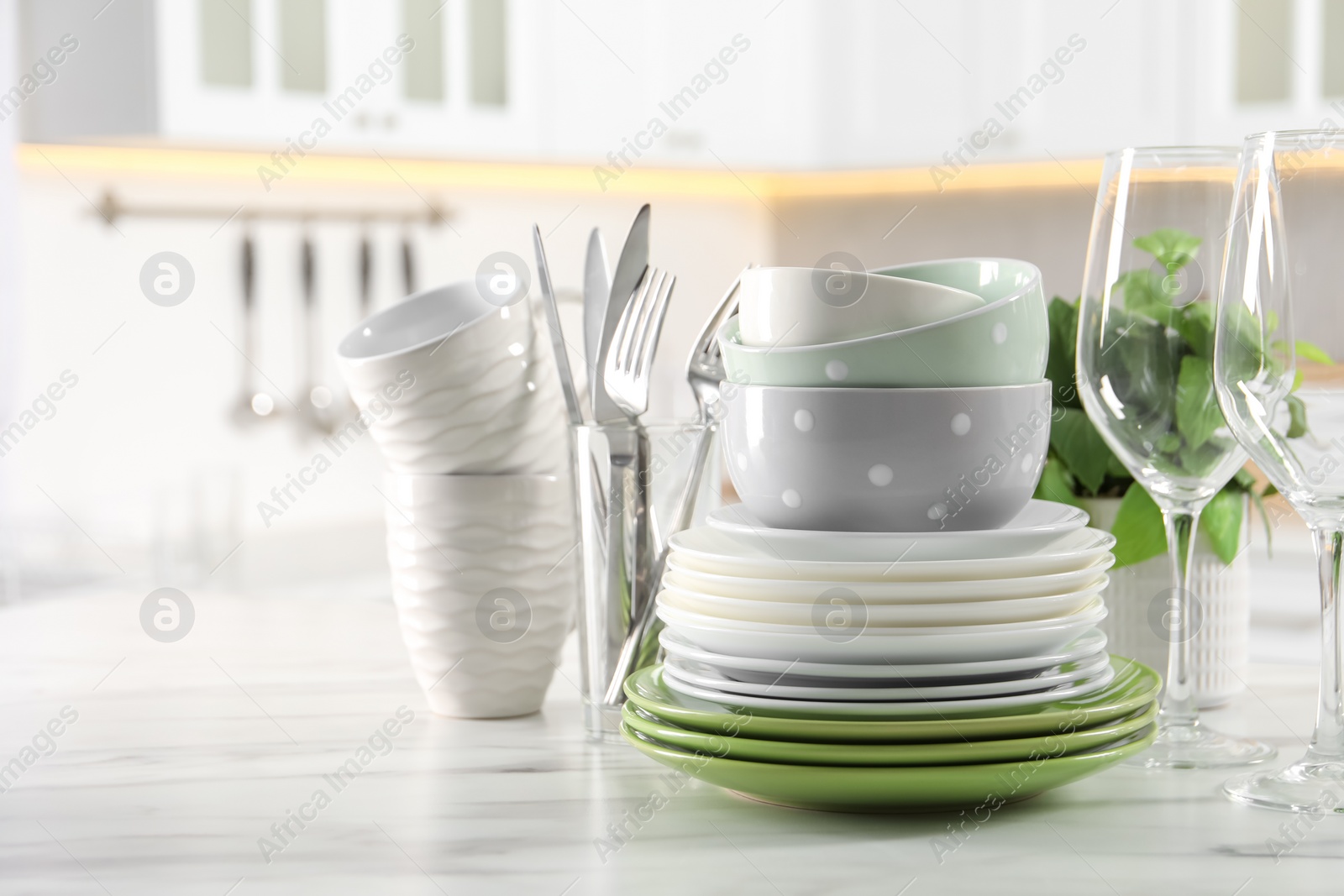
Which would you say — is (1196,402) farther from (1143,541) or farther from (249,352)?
(249,352)

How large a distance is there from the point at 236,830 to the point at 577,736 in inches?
8.3

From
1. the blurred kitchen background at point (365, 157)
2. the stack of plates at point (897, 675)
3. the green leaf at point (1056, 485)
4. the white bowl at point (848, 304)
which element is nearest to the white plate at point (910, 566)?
the stack of plates at point (897, 675)

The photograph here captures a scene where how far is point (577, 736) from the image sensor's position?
77 cm

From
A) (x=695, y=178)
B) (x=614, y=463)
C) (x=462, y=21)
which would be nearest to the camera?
(x=614, y=463)

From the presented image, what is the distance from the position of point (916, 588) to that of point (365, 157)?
2.50 meters

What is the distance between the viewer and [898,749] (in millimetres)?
576

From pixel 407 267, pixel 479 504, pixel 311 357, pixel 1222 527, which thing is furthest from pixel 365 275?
pixel 1222 527

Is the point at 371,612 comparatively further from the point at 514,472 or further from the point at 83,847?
the point at 83,847

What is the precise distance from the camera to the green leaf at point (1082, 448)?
0.84m

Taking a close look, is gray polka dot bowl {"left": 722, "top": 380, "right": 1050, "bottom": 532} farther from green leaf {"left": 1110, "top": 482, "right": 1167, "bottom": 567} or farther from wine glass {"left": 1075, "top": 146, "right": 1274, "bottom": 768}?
green leaf {"left": 1110, "top": 482, "right": 1167, "bottom": 567}

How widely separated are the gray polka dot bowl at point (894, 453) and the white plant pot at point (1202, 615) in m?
0.21

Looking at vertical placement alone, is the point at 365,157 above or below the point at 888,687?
above

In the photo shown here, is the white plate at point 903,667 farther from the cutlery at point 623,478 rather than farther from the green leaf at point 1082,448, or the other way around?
the green leaf at point 1082,448

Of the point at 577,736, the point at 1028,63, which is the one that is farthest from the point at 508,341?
the point at 1028,63
